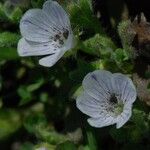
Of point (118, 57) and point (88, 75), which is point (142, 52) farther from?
point (88, 75)

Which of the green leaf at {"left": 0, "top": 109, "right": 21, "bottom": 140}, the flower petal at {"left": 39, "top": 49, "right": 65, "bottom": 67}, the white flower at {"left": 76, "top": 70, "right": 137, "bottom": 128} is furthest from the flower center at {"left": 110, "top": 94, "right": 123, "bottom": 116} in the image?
the green leaf at {"left": 0, "top": 109, "right": 21, "bottom": 140}

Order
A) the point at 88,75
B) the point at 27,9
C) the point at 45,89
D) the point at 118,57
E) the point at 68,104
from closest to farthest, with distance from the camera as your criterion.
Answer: the point at 88,75
the point at 118,57
the point at 27,9
the point at 68,104
the point at 45,89

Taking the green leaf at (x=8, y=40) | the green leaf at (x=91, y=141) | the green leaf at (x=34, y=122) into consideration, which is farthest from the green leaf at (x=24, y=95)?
the green leaf at (x=91, y=141)

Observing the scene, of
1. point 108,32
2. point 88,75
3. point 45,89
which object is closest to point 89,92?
point 88,75

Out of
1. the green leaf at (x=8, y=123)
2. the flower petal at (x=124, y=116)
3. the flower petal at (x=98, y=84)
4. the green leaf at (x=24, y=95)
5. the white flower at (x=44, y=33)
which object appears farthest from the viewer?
the green leaf at (x=8, y=123)

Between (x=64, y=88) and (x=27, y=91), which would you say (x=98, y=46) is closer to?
(x=64, y=88)

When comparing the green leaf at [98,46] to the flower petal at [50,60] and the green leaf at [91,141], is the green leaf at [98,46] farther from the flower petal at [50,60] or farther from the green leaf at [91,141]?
the green leaf at [91,141]

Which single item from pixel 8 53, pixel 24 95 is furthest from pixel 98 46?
pixel 24 95
